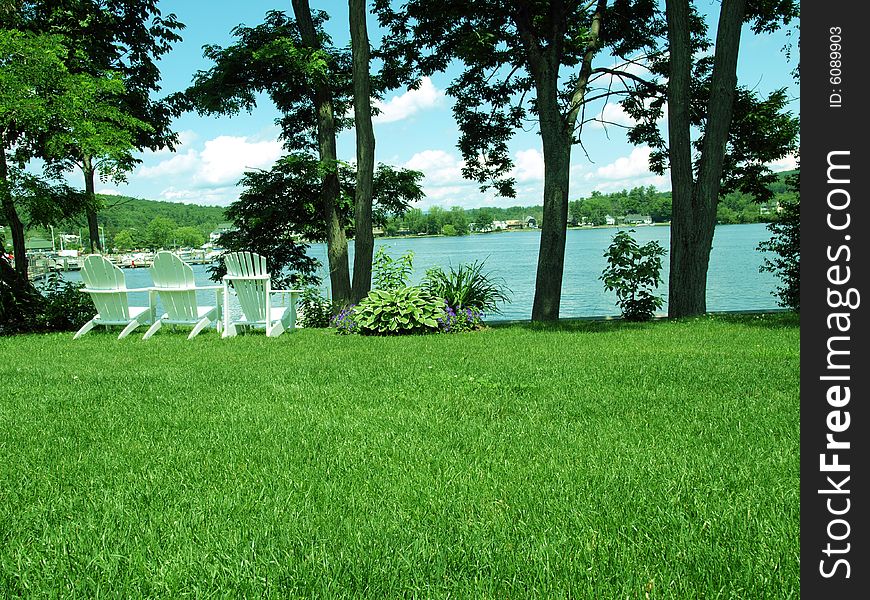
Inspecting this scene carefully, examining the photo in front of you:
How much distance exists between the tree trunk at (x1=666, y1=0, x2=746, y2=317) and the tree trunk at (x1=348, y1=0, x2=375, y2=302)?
496 centimetres

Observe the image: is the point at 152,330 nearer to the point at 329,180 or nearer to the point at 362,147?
the point at 362,147

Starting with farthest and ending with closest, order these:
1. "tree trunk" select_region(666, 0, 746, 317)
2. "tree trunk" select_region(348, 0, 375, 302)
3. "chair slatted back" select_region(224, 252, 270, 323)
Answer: "tree trunk" select_region(348, 0, 375, 302)
"tree trunk" select_region(666, 0, 746, 317)
"chair slatted back" select_region(224, 252, 270, 323)

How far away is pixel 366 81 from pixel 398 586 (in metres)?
10.4

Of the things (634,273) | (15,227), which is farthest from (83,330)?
(634,273)

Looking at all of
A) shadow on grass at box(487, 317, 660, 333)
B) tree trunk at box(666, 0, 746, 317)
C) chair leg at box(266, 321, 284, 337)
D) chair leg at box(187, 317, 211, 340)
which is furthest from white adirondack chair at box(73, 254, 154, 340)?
tree trunk at box(666, 0, 746, 317)

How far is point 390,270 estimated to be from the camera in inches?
458

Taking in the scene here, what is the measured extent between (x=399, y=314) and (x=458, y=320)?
0.88m

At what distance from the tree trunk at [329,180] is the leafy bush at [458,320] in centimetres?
345

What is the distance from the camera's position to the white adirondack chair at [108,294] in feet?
31.0

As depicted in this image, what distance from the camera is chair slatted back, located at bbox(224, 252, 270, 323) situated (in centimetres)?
952

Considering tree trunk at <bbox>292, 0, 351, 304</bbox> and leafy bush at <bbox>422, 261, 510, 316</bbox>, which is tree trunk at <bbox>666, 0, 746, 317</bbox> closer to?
leafy bush at <bbox>422, 261, 510, 316</bbox>

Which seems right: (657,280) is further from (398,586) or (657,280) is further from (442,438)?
(398,586)

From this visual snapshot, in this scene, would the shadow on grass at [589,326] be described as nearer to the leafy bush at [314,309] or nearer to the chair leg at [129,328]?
the leafy bush at [314,309]

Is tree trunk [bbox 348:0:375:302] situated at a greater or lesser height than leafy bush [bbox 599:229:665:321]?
greater
